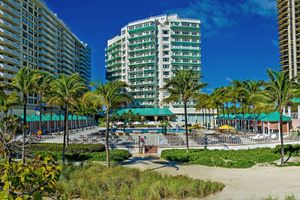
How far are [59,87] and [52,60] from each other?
8191 centimetres

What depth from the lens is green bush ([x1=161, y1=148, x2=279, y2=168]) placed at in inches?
995

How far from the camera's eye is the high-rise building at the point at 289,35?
103m

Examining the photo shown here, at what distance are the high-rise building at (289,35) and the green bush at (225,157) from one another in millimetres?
82554

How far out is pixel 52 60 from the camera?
103 meters

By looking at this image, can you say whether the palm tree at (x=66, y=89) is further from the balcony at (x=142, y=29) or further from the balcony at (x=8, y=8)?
the balcony at (x=142, y=29)

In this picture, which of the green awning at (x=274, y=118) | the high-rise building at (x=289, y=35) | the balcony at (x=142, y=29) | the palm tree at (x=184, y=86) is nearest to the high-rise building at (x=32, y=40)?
the balcony at (x=142, y=29)

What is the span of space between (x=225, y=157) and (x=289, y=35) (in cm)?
9641

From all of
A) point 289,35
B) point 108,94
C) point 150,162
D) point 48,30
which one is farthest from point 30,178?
point 289,35

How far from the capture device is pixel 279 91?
24.8 meters

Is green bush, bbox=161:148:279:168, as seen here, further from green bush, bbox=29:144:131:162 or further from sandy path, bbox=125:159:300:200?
green bush, bbox=29:144:131:162

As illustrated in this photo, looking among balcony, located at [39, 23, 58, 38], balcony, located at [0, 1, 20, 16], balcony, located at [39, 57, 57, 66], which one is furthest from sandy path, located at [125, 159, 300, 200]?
balcony, located at [39, 23, 58, 38]

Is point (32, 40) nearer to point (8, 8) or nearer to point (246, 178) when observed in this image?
point (8, 8)

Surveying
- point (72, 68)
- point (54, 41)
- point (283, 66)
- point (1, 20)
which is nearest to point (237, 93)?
point (1, 20)

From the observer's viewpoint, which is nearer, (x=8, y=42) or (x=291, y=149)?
(x=291, y=149)
